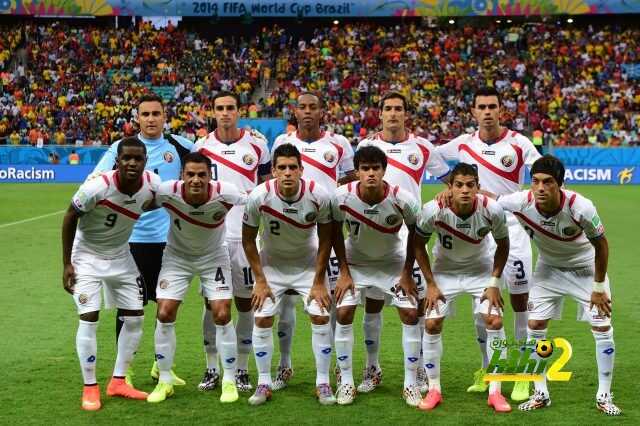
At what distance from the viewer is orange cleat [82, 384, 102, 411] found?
6.41 meters

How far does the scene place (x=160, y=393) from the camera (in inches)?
261

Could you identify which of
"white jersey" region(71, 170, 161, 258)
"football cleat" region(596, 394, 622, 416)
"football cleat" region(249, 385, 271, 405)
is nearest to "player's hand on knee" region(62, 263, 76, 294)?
"white jersey" region(71, 170, 161, 258)

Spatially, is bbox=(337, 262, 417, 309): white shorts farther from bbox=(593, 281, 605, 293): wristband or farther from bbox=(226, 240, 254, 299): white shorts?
bbox=(593, 281, 605, 293): wristband

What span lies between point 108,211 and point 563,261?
11.3 ft

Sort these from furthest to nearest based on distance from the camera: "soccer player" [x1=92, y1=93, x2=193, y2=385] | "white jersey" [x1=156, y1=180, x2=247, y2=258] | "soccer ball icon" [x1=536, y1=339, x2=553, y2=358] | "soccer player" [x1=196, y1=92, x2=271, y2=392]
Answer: "soccer player" [x1=92, y1=93, x2=193, y2=385] → "soccer player" [x1=196, y1=92, x2=271, y2=392] → "white jersey" [x1=156, y1=180, x2=247, y2=258] → "soccer ball icon" [x1=536, y1=339, x2=553, y2=358]

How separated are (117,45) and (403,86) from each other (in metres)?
13.6

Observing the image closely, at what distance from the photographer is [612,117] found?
3497cm

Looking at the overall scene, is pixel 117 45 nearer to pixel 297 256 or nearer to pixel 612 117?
pixel 612 117

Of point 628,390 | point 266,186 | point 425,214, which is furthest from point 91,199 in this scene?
point 628,390

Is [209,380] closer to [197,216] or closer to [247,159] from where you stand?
[197,216]

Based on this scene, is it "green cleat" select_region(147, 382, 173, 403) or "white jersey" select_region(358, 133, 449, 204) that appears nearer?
"green cleat" select_region(147, 382, 173, 403)

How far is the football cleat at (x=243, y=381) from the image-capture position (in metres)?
6.95

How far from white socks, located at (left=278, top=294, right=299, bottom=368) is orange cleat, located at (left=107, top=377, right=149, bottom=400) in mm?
1171

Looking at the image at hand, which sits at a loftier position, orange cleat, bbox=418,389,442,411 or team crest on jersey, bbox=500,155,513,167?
team crest on jersey, bbox=500,155,513,167
